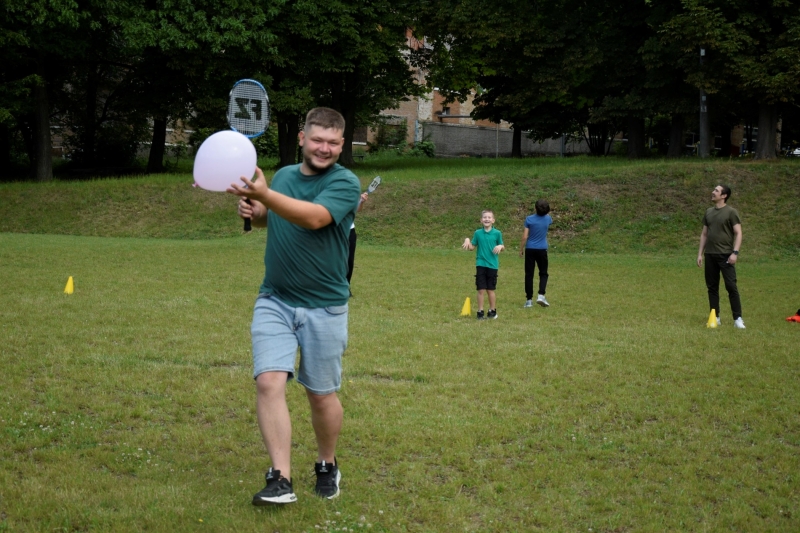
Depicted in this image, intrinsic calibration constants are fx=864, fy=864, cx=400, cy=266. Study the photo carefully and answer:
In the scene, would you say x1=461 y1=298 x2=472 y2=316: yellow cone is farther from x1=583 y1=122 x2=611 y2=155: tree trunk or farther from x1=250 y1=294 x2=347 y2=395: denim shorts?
x1=583 y1=122 x2=611 y2=155: tree trunk

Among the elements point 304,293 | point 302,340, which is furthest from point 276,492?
point 304,293

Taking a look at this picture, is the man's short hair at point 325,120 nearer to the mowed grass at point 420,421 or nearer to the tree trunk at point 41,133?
the mowed grass at point 420,421

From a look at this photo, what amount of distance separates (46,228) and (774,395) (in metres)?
27.9


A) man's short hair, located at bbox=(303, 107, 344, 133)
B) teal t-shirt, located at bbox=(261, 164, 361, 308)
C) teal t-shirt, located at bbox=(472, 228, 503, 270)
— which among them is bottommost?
teal t-shirt, located at bbox=(472, 228, 503, 270)

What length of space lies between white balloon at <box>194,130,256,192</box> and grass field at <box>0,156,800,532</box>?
2033mm

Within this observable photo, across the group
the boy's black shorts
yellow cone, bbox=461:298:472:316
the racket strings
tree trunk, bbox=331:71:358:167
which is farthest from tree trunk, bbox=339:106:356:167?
the racket strings

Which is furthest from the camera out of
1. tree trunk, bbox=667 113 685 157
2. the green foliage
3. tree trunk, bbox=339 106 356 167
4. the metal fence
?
the metal fence

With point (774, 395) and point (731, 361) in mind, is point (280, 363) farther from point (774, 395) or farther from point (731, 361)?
point (731, 361)

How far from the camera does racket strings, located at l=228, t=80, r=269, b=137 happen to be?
24.0 ft

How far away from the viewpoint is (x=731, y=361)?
10.6 meters

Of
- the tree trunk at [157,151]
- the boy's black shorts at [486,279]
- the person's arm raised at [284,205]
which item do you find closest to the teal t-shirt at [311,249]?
the person's arm raised at [284,205]

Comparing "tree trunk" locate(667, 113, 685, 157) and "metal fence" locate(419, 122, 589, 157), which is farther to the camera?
"metal fence" locate(419, 122, 589, 157)

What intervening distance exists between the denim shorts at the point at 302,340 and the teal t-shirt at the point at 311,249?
70 millimetres

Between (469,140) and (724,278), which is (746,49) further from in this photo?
(469,140)
